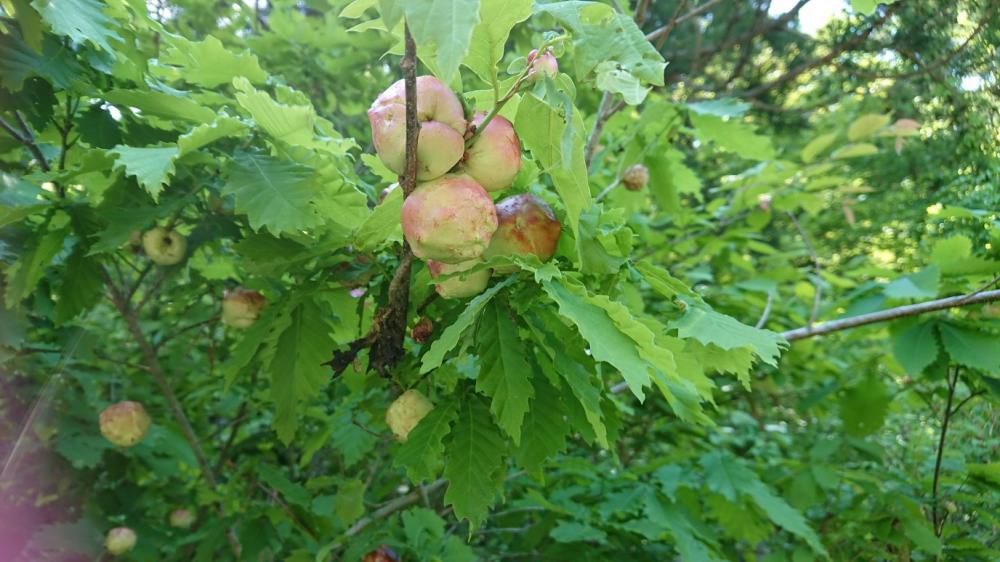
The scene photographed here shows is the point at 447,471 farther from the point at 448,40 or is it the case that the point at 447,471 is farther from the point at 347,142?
the point at 448,40

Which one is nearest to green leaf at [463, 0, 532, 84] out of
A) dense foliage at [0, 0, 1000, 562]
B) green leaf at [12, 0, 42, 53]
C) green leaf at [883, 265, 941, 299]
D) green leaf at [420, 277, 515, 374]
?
dense foliage at [0, 0, 1000, 562]

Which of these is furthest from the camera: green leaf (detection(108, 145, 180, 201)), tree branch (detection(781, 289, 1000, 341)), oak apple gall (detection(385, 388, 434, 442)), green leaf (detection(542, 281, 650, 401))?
tree branch (detection(781, 289, 1000, 341))

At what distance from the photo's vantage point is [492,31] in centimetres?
100

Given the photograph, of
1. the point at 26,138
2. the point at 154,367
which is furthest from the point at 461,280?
the point at 154,367

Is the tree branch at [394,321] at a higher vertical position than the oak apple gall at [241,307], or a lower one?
higher

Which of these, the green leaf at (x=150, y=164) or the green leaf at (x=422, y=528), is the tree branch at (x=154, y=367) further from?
the green leaf at (x=150, y=164)

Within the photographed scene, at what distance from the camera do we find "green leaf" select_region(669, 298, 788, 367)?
1053 millimetres

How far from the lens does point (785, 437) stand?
13.0 ft

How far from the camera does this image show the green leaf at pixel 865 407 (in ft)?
8.73

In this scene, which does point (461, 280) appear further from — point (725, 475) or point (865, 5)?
point (725, 475)

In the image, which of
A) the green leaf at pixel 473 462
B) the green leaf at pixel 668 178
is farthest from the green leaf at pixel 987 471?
the green leaf at pixel 473 462

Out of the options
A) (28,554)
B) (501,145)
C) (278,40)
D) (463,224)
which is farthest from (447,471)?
(278,40)

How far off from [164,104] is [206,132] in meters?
0.23

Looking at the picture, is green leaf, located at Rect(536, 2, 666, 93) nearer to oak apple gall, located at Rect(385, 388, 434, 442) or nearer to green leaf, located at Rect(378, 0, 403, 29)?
green leaf, located at Rect(378, 0, 403, 29)
